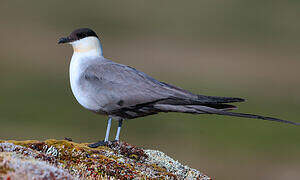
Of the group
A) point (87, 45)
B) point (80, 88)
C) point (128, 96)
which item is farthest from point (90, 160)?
point (87, 45)

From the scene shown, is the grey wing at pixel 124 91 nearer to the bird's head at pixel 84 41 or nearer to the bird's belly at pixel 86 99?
the bird's belly at pixel 86 99

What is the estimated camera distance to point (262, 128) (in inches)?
1560

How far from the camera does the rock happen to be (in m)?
7.74

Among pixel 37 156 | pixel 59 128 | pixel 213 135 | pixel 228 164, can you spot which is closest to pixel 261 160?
pixel 228 164

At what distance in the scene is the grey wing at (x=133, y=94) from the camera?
9.48 metres

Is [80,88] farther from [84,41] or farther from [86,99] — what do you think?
[84,41]

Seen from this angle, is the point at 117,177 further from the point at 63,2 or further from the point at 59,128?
the point at 63,2

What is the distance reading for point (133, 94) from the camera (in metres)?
9.70

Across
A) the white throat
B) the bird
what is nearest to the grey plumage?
the bird

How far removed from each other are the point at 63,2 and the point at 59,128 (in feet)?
157

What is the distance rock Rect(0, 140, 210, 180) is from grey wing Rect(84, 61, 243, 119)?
713 millimetres

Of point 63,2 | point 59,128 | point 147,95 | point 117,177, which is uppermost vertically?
point 63,2

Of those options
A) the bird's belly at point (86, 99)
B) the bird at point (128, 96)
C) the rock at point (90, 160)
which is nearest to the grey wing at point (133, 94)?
the bird at point (128, 96)

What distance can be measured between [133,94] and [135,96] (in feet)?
0.20
